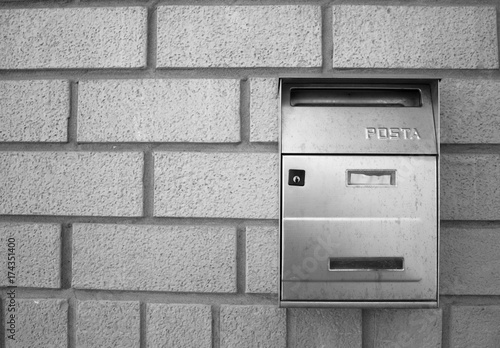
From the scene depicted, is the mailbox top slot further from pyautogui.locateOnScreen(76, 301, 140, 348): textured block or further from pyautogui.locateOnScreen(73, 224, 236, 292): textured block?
pyautogui.locateOnScreen(76, 301, 140, 348): textured block

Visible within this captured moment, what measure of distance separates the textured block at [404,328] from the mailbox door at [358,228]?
223 millimetres

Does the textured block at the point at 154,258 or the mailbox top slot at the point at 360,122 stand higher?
the mailbox top slot at the point at 360,122

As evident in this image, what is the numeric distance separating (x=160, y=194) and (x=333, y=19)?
2.89 feet

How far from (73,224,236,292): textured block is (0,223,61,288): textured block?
0.07 meters

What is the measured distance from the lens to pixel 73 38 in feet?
4.30

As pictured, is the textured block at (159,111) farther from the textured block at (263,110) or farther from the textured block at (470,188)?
the textured block at (470,188)

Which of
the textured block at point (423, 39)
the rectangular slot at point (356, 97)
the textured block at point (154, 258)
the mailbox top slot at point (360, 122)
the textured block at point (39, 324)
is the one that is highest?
the textured block at point (423, 39)

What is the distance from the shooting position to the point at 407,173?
106 cm

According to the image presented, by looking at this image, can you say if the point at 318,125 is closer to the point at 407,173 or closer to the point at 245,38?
the point at 407,173

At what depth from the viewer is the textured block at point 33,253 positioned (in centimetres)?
130

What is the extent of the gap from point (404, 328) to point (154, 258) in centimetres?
93

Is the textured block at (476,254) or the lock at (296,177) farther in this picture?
the textured block at (476,254)

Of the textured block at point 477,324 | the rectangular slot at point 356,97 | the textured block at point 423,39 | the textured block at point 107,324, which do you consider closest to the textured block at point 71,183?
the textured block at point 107,324

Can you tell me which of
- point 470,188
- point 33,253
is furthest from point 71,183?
point 470,188
